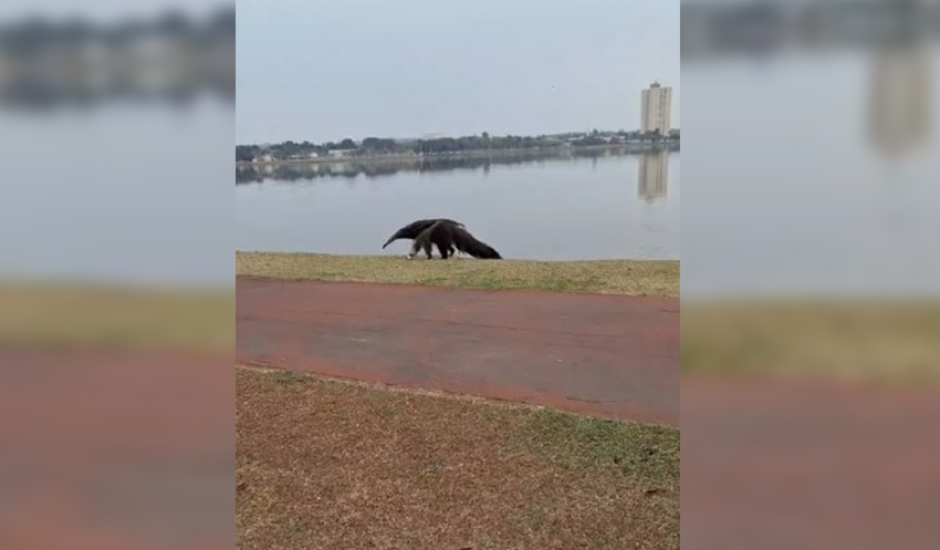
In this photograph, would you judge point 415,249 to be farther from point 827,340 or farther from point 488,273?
point 827,340

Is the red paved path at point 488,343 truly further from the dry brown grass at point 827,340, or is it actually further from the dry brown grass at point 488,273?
the dry brown grass at point 827,340

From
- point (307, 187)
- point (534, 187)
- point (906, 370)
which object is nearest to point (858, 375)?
point (906, 370)

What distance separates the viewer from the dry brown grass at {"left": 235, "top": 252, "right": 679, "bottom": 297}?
8.12m

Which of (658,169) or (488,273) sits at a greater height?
(658,169)

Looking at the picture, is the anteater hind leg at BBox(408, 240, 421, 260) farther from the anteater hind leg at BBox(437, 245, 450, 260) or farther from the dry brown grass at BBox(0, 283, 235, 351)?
the dry brown grass at BBox(0, 283, 235, 351)

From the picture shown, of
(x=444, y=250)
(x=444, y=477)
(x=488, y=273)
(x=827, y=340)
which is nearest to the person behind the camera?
(x=827, y=340)

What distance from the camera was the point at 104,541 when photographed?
4.52 ft

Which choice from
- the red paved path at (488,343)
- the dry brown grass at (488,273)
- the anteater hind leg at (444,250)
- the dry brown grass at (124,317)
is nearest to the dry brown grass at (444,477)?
the red paved path at (488,343)

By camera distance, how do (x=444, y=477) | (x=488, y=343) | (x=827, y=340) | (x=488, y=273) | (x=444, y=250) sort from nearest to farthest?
(x=827, y=340)
(x=444, y=477)
(x=488, y=343)
(x=488, y=273)
(x=444, y=250)

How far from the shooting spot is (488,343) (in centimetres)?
614

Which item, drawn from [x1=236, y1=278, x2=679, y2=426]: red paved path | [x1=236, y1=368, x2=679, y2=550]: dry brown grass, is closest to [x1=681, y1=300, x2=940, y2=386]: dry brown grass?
[x1=236, y1=368, x2=679, y2=550]: dry brown grass

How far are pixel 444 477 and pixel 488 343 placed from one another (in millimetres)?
2504

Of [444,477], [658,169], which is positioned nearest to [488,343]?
[444,477]

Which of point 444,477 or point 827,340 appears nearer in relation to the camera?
point 827,340
